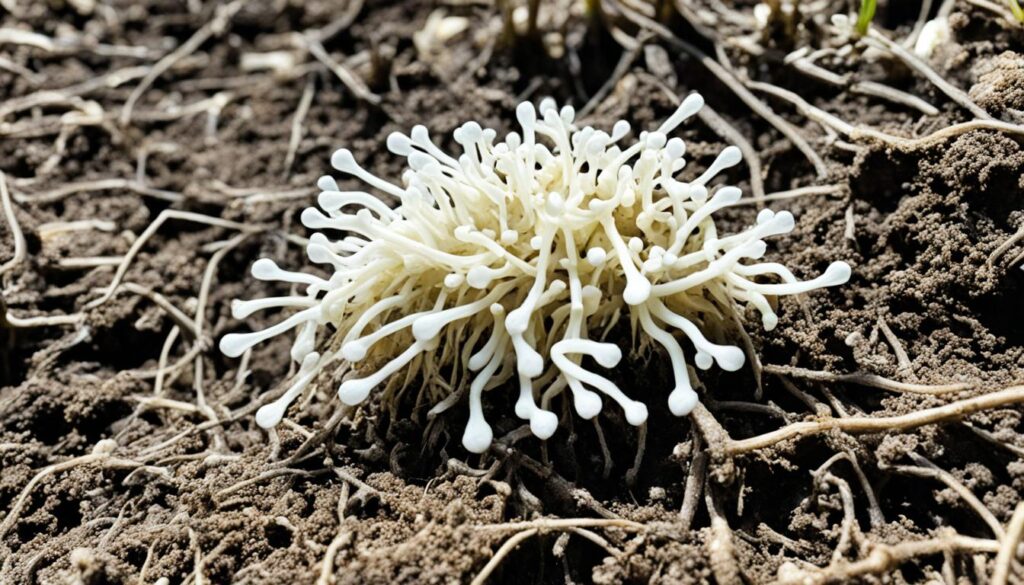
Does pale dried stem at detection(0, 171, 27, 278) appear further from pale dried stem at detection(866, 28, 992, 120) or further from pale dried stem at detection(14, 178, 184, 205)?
pale dried stem at detection(866, 28, 992, 120)

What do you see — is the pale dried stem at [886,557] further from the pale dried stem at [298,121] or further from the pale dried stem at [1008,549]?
the pale dried stem at [298,121]

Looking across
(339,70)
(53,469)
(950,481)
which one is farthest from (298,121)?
(950,481)

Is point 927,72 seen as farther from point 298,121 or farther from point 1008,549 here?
point 298,121

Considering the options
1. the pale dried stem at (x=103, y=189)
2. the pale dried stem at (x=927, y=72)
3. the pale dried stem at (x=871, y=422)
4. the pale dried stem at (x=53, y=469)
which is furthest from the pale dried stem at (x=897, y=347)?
the pale dried stem at (x=103, y=189)

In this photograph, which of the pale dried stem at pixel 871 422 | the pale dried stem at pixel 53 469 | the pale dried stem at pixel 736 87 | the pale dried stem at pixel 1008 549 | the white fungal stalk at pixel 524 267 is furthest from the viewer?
the pale dried stem at pixel 736 87

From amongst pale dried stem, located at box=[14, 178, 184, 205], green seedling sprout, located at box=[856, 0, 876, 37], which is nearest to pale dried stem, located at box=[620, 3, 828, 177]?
green seedling sprout, located at box=[856, 0, 876, 37]
